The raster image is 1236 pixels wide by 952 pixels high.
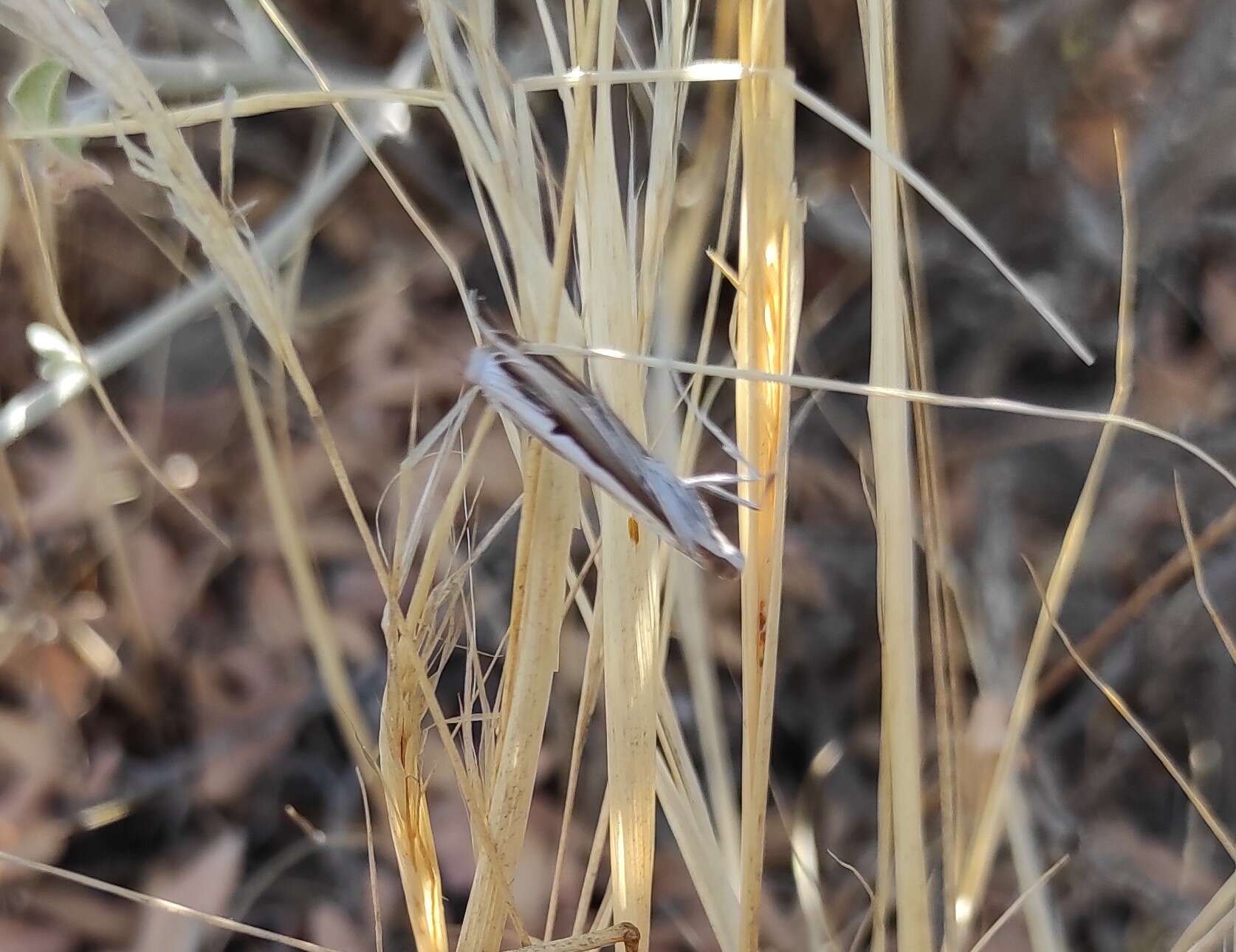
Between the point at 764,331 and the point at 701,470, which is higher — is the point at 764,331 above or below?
above

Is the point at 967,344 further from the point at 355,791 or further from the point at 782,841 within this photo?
the point at 355,791

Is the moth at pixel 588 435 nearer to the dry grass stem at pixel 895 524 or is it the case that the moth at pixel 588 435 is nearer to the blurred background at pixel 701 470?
the dry grass stem at pixel 895 524

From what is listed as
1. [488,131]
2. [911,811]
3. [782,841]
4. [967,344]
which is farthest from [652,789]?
[967,344]

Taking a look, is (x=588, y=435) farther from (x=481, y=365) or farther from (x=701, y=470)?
(x=701, y=470)

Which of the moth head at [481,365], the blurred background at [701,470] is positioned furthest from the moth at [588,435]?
the blurred background at [701,470]

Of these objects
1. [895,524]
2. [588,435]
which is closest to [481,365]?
[588,435]

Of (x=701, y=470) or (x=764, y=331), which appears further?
(x=701, y=470)

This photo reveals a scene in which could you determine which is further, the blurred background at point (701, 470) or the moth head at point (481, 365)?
the blurred background at point (701, 470)
